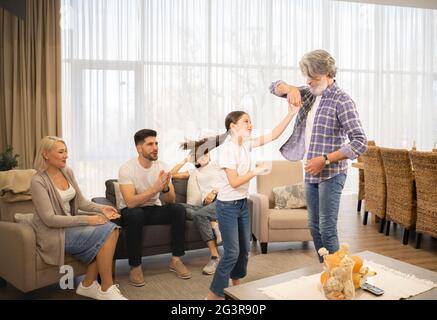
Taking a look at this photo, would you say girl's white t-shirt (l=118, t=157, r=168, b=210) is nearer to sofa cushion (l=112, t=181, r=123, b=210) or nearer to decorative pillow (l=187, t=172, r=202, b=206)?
sofa cushion (l=112, t=181, r=123, b=210)

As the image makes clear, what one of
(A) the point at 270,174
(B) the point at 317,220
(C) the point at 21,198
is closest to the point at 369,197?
(A) the point at 270,174

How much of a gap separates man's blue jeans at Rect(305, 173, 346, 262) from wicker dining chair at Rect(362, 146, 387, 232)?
230cm

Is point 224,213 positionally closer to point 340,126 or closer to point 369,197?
point 340,126

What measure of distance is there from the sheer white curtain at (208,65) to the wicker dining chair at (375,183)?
2186 millimetres

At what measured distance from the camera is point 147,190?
351 cm

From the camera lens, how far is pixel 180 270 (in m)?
3.51

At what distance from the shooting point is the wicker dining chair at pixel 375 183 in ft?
15.7

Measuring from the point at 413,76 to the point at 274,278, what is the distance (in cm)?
660

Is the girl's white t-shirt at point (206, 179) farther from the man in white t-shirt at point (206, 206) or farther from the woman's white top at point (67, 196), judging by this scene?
the woman's white top at point (67, 196)

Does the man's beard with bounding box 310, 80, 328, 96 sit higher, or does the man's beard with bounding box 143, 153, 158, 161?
the man's beard with bounding box 310, 80, 328, 96

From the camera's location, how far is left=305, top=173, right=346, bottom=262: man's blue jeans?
103 inches

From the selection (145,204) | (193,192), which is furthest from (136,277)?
(193,192)

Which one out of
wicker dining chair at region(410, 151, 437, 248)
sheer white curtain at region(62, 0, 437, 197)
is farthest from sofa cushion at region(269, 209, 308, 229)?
sheer white curtain at region(62, 0, 437, 197)
